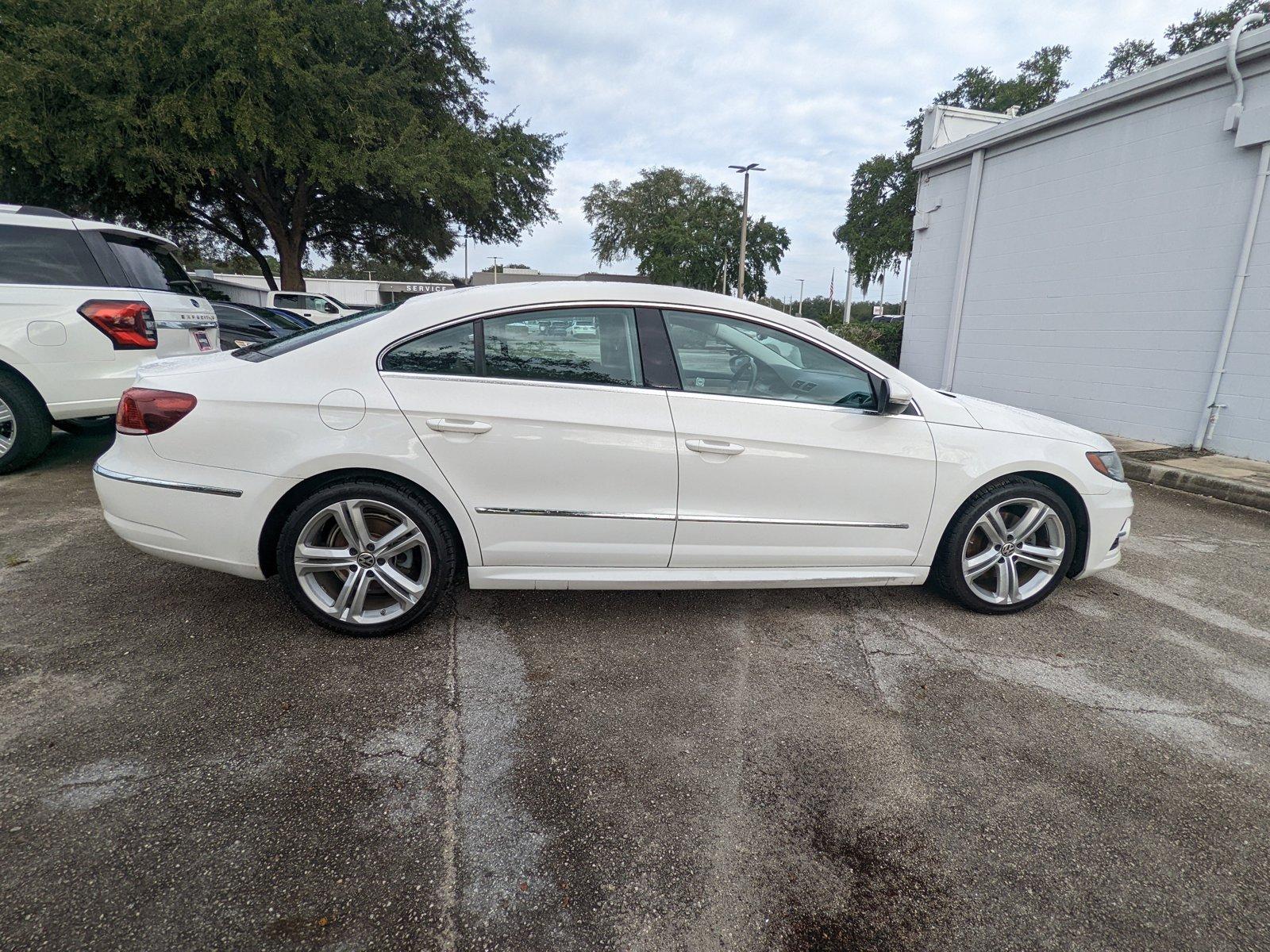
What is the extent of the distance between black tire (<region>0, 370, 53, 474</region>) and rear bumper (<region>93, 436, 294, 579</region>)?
2.91 metres

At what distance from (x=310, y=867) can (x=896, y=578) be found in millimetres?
2628

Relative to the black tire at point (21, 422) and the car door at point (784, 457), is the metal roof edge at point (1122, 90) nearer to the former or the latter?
the car door at point (784, 457)

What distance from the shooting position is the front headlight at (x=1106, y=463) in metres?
3.33

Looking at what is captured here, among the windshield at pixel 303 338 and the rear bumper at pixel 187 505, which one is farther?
the windshield at pixel 303 338

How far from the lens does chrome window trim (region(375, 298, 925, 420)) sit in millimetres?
2799

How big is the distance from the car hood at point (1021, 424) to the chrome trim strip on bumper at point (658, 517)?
0.78m

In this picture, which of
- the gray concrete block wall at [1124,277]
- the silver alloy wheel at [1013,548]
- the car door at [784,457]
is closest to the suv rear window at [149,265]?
the car door at [784,457]

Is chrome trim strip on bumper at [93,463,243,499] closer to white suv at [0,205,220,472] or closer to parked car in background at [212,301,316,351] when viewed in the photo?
white suv at [0,205,220,472]

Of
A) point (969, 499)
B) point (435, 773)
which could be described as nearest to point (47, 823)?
point (435, 773)

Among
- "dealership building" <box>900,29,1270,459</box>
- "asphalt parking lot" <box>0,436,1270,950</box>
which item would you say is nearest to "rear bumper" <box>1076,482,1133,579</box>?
"asphalt parking lot" <box>0,436,1270,950</box>

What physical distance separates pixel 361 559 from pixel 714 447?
158 centimetres

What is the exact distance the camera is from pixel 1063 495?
335 cm

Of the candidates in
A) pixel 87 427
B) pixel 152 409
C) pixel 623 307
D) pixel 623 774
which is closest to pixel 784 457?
pixel 623 307

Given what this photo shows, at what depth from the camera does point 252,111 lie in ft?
46.5
